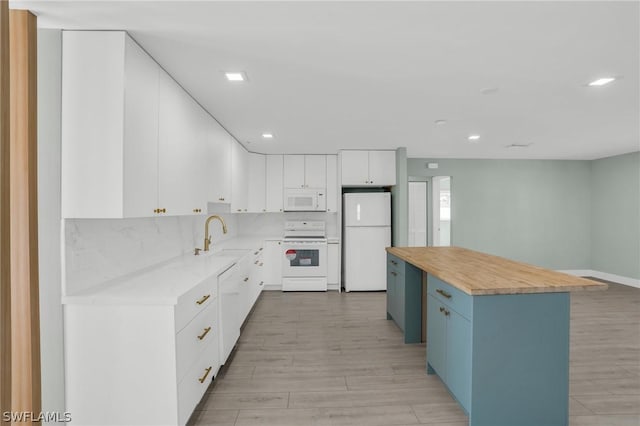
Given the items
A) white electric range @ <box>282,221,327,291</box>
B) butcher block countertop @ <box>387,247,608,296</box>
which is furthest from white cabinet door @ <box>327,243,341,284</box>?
butcher block countertop @ <box>387,247,608,296</box>

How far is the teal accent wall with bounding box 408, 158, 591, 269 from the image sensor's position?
21.0ft

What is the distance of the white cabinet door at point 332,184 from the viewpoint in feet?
18.5

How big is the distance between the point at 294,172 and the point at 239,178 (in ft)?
3.87

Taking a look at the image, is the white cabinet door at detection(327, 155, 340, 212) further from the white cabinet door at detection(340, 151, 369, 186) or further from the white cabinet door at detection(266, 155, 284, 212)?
the white cabinet door at detection(266, 155, 284, 212)

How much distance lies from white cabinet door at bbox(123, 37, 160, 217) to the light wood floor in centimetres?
150

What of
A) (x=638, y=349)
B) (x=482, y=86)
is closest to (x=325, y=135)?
(x=482, y=86)

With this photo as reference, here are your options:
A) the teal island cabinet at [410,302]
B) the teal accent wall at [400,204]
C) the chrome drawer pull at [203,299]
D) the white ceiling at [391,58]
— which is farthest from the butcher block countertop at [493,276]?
the teal accent wall at [400,204]

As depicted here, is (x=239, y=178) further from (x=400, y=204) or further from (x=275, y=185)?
(x=400, y=204)

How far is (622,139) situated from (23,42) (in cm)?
658

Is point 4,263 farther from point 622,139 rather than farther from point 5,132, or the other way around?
point 622,139

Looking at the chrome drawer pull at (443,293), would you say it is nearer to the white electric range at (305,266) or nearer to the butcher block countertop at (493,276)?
the butcher block countertop at (493,276)

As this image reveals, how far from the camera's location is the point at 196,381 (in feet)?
6.89

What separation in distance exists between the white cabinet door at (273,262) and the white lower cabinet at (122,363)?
369cm

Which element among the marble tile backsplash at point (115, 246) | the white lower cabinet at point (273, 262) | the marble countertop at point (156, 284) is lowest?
the white lower cabinet at point (273, 262)
